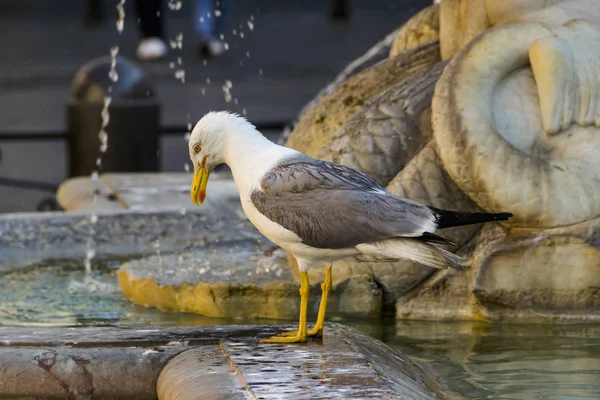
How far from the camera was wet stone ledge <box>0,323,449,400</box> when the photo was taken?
332 cm

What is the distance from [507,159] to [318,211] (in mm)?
1327

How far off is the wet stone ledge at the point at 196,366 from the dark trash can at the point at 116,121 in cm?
556

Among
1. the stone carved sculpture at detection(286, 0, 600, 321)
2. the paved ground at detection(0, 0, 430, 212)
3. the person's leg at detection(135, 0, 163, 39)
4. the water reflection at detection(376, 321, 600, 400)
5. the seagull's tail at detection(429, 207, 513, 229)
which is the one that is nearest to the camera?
the seagull's tail at detection(429, 207, 513, 229)

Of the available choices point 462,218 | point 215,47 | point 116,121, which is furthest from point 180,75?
point 462,218

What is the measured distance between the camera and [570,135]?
5059mm

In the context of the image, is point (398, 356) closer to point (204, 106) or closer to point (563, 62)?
point (563, 62)

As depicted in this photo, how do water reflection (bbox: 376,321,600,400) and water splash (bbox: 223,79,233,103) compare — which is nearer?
water reflection (bbox: 376,321,600,400)

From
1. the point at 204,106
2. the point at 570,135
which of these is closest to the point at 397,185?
the point at 570,135

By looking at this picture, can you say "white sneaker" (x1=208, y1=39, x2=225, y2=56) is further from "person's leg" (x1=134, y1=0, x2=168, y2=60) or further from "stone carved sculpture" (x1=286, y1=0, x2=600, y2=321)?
"stone carved sculpture" (x1=286, y1=0, x2=600, y2=321)

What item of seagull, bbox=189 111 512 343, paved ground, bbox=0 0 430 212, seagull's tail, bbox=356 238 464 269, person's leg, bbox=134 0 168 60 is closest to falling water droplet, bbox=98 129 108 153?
paved ground, bbox=0 0 430 212

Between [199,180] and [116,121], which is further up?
[116,121]

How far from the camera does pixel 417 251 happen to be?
3738 millimetres

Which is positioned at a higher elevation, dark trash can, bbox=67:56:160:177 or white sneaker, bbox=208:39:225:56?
white sneaker, bbox=208:39:225:56

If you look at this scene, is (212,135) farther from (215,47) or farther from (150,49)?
(215,47)
